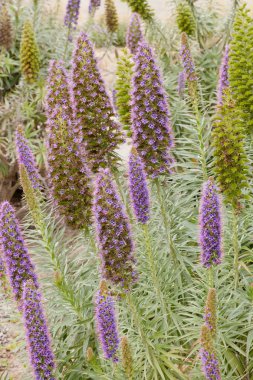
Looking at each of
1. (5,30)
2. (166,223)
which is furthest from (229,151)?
(5,30)

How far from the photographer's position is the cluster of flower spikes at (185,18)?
9234 mm

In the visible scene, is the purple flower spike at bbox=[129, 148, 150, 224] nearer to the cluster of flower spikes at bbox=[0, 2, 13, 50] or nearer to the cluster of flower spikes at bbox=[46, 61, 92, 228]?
the cluster of flower spikes at bbox=[46, 61, 92, 228]

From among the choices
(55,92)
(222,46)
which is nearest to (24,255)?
(55,92)

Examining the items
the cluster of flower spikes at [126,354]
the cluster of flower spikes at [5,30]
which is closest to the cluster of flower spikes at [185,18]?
the cluster of flower spikes at [5,30]

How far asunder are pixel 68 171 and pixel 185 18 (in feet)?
16.0

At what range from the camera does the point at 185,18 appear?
9.25 meters

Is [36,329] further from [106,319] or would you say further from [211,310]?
[211,310]

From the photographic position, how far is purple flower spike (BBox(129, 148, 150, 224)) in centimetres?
459

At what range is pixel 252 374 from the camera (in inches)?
205

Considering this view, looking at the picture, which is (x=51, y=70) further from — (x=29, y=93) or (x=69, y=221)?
(x=29, y=93)

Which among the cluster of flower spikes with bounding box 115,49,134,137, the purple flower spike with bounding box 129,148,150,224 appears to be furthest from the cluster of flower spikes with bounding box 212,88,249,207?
the cluster of flower spikes with bounding box 115,49,134,137

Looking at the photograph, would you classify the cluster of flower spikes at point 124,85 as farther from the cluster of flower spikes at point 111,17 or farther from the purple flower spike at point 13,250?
the cluster of flower spikes at point 111,17

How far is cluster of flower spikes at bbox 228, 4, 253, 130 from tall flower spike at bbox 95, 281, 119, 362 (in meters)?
2.32

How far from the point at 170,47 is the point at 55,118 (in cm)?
556
